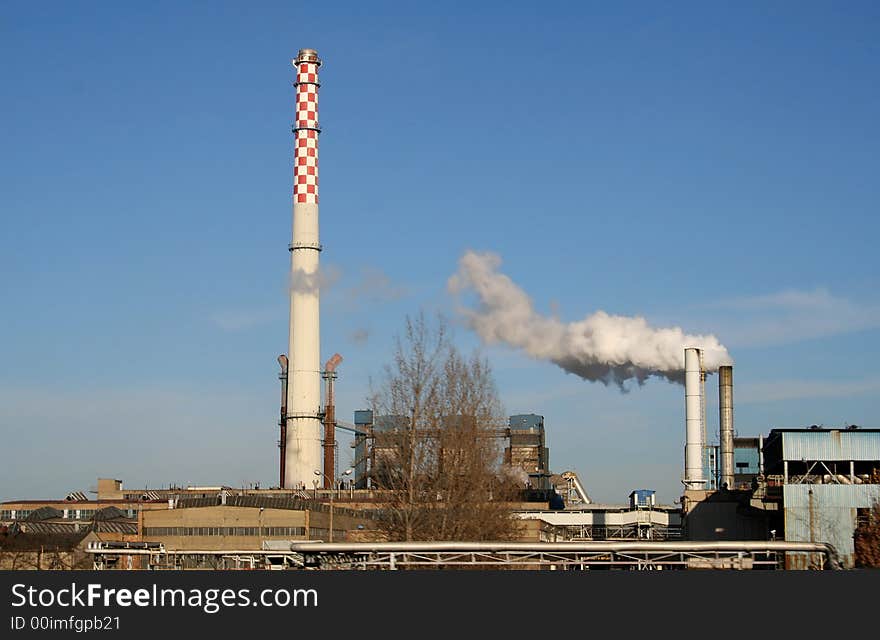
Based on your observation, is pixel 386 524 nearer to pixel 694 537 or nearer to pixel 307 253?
pixel 694 537

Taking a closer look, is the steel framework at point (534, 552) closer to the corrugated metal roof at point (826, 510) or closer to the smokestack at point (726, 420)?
the corrugated metal roof at point (826, 510)

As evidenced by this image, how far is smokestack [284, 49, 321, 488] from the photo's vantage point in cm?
7338

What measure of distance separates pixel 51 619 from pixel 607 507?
245 feet

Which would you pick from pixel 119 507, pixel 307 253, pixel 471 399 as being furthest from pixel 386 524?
pixel 119 507

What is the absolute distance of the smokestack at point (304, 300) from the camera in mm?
A: 73375

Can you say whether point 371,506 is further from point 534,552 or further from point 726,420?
point 534,552

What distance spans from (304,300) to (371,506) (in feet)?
44.4

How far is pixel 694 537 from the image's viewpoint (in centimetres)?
6619

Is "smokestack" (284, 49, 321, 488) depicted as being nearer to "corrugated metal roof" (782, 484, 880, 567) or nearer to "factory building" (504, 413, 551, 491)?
"factory building" (504, 413, 551, 491)

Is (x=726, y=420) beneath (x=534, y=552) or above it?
above

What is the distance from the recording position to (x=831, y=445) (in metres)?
54.4

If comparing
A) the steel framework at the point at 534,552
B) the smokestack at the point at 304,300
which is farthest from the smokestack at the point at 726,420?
the steel framework at the point at 534,552

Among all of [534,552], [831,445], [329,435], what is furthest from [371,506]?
[534,552]

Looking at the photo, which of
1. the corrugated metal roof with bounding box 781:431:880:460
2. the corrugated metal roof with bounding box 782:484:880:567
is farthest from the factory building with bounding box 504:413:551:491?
the corrugated metal roof with bounding box 782:484:880:567
